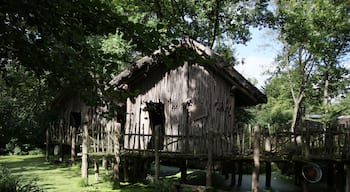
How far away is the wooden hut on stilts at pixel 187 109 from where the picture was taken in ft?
41.6

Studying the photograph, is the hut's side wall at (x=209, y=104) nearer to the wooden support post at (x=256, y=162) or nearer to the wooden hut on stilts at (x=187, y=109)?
the wooden hut on stilts at (x=187, y=109)

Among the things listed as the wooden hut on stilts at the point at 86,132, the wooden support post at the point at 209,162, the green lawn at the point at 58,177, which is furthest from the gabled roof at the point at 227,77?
the green lawn at the point at 58,177

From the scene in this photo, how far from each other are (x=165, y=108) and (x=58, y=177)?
5.30m

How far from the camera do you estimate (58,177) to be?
613 inches

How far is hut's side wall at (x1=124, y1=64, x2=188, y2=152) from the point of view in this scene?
46.9 feet

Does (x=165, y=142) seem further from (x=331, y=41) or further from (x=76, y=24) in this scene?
(x=331, y=41)

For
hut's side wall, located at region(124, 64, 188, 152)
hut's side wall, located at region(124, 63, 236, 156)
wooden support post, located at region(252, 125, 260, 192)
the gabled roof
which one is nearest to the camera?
wooden support post, located at region(252, 125, 260, 192)

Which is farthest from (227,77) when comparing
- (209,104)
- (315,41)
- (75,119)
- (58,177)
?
(75,119)

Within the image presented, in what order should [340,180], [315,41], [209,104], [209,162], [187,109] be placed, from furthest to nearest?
[315,41]
[187,109]
[209,104]
[340,180]
[209,162]

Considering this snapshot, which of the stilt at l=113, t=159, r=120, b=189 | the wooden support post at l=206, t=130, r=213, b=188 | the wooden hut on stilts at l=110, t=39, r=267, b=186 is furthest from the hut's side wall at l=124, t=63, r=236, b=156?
the wooden support post at l=206, t=130, r=213, b=188

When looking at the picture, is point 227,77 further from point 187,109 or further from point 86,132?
point 86,132

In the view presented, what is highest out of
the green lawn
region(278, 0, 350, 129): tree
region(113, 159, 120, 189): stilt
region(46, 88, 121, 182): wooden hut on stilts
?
region(278, 0, 350, 129): tree

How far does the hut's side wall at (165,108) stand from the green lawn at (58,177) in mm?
1699

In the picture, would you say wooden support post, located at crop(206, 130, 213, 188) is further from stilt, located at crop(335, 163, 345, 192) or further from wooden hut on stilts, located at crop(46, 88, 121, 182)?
stilt, located at crop(335, 163, 345, 192)
